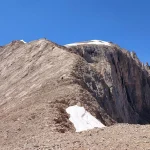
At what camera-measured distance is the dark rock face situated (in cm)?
5271

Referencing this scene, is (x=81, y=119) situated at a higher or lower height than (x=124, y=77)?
lower

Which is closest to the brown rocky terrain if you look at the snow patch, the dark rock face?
the snow patch

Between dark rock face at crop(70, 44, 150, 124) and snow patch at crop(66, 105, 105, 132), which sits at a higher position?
dark rock face at crop(70, 44, 150, 124)

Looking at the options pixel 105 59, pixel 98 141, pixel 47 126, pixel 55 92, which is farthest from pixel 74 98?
pixel 105 59

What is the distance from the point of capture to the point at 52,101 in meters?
21.9

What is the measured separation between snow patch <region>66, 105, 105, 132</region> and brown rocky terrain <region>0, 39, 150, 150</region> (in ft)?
1.35

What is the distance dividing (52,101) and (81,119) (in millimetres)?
2790

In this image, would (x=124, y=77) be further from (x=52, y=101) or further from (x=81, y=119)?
(x=81, y=119)

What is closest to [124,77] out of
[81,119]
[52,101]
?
[52,101]

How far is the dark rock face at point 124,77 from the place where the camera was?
52.7m

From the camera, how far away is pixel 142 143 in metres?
12.2

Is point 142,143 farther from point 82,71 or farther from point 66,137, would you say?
point 82,71

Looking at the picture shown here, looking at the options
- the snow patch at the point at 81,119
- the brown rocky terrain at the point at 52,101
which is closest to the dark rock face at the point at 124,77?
the brown rocky terrain at the point at 52,101

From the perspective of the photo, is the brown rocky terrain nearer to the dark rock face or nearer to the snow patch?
the snow patch
